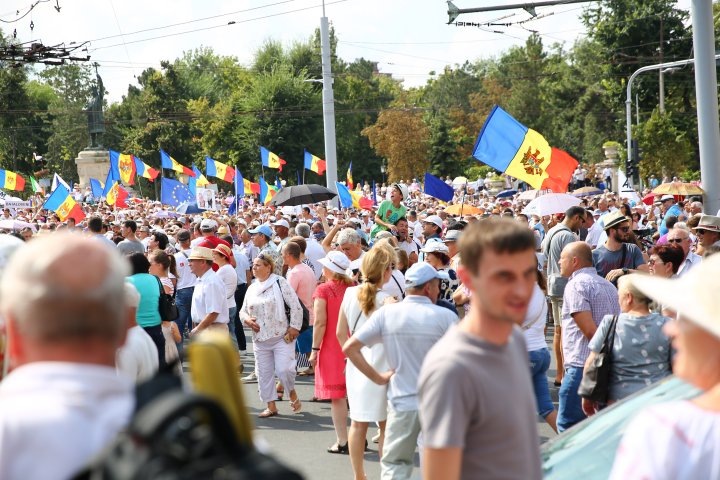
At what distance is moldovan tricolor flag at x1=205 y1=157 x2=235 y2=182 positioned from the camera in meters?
36.7

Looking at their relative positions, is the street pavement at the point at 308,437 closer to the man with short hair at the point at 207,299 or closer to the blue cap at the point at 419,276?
the man with short hair at the point at 207,299

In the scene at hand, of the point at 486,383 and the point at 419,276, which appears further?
the point at 419,276

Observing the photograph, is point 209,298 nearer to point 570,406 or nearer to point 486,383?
point 570,406

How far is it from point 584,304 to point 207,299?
4.19 m

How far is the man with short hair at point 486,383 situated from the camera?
10.2 feet

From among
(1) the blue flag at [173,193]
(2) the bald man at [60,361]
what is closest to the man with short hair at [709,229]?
(2) the bald man at [60,361]

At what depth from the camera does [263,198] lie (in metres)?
36.1

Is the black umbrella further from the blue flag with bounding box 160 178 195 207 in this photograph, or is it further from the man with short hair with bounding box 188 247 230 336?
the man with short hair with bounding box 188 247 230 336

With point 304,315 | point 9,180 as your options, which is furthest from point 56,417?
point 9,180

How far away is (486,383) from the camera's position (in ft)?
10.3

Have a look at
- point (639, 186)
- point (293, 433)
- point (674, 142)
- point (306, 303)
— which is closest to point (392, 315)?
point (293, 433)

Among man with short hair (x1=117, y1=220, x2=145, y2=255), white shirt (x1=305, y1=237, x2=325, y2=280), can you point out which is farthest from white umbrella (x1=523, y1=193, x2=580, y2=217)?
man with short hair (x1=117, y1=220, x2=145, y2=255)

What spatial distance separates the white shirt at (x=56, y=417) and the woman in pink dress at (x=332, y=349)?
263 inches

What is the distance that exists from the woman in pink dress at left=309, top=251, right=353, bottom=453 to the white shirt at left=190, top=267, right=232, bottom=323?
5.55 ft
